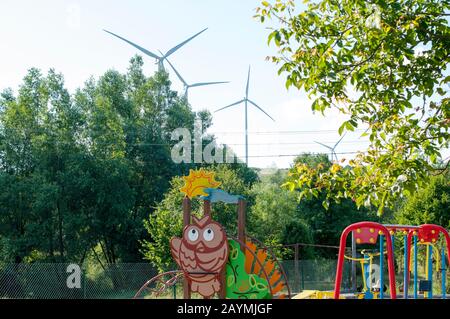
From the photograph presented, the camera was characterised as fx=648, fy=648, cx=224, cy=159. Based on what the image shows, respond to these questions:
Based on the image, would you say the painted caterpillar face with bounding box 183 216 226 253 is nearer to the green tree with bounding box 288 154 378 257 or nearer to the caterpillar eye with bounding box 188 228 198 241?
the caterpillar eye with bounding box 188 228 198 241

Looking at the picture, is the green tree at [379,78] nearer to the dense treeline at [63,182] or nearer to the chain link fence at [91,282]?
the chain link fence at [91,282]

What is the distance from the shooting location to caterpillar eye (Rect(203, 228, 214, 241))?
37.4ft

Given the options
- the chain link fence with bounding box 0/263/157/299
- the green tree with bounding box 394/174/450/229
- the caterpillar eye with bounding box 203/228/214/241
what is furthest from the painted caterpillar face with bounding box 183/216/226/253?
the green tree with bounding box 394/174/450/229

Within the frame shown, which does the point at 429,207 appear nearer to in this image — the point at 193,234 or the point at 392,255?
the point at 193,234

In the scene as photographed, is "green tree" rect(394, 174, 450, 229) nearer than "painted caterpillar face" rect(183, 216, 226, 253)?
No

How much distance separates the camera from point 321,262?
30141mm

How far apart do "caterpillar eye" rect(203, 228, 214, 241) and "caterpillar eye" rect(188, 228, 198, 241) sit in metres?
0.17

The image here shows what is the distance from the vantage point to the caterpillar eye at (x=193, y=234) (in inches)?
453

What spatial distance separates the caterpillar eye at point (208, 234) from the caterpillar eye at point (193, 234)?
0.17 m

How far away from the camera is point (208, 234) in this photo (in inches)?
449

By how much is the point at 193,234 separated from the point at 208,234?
291 mm

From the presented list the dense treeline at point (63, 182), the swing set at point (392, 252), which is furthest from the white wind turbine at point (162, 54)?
the swing set at point (392, 252)

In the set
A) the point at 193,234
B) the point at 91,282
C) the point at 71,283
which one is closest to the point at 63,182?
the point at 91,282
